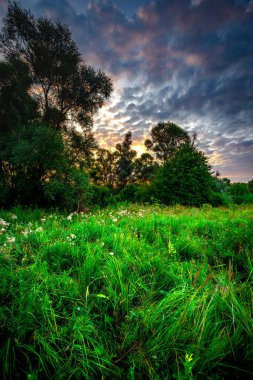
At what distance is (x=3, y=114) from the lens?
12453mm

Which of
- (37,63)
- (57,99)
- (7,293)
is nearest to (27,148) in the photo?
(57,99)

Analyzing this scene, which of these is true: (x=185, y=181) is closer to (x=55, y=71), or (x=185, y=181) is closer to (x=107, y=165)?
(x=55, y=71)


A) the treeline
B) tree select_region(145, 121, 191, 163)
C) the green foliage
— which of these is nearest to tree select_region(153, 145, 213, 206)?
the treeline

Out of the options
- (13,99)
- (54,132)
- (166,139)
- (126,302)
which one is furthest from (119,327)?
(166,139)

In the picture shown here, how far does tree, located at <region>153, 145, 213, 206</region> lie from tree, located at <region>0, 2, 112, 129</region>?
25.2ft

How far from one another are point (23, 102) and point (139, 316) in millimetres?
14886

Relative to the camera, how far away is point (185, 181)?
1388 cm

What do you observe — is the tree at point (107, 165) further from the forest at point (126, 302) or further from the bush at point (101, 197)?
the forest at point (126, 302)

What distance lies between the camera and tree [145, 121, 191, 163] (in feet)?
114

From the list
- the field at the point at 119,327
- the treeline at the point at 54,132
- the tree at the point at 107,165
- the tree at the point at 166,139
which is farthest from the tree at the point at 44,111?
the tree at the point at 107,165

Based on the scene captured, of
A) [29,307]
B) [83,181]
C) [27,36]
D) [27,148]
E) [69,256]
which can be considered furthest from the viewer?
[27,36]

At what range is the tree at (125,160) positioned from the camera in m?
37.8

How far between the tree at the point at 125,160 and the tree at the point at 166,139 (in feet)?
13.8

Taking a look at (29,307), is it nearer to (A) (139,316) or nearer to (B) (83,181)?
(A) (139,316)
